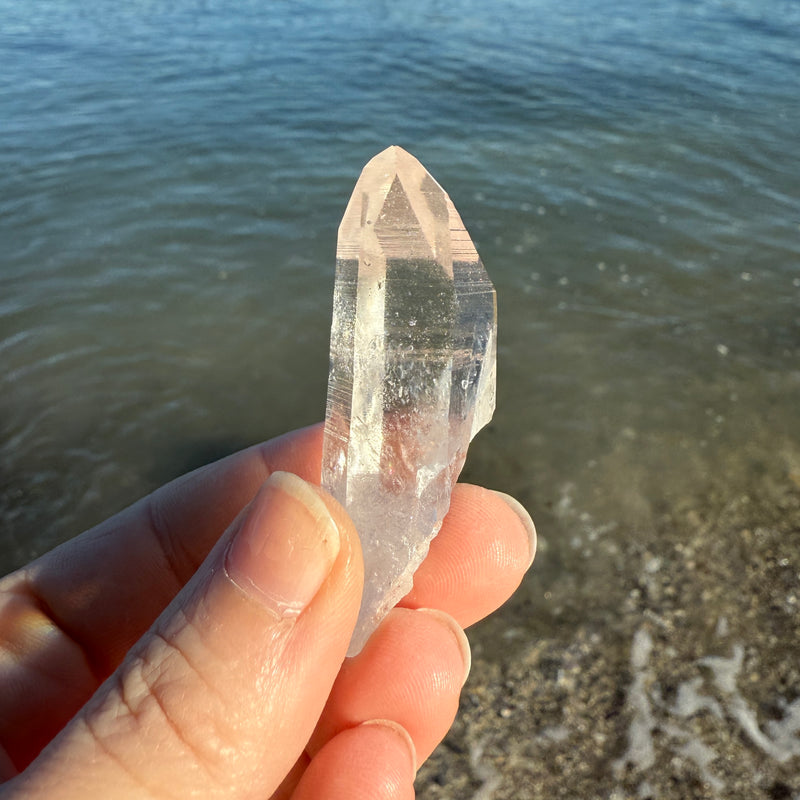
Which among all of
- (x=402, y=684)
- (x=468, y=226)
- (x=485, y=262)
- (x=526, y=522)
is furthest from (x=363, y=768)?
(x=468, y=226)

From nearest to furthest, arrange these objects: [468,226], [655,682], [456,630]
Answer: [456,630], [655,682], [468,226]

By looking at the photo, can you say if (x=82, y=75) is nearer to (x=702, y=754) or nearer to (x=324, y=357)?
(x=324, y=357)

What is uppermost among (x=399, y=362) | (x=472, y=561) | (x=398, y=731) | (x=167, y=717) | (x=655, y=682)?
(x=399, y=362)

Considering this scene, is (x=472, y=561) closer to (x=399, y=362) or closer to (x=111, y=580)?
(x=399, y=362)

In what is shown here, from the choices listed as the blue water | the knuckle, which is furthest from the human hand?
the blue water

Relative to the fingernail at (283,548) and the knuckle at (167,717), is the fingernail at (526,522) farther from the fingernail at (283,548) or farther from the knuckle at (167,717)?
the knuckle at (167,717)
